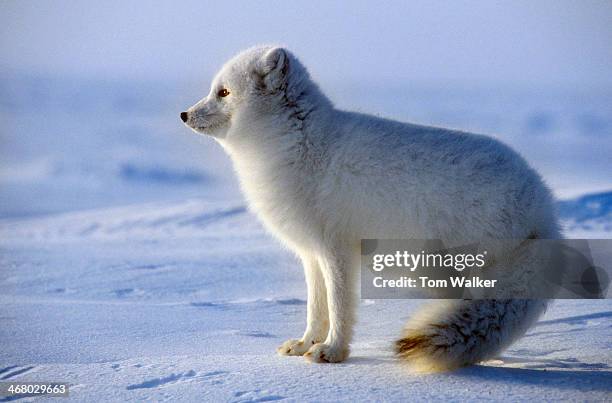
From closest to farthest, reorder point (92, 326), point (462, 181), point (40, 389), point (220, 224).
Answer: point (40, 389) → point (462, 181) → point (92, 326) → point (220, 224)

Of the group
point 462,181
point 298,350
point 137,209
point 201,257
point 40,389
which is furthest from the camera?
point 137,209

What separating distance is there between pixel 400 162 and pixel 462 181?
23 centimetres

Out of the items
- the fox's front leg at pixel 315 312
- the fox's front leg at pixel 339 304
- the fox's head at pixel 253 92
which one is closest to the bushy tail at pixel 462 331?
the fox's front leg at pixel 339 304

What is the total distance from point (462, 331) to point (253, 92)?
123 centimetres

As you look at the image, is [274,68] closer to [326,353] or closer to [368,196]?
[368,196]

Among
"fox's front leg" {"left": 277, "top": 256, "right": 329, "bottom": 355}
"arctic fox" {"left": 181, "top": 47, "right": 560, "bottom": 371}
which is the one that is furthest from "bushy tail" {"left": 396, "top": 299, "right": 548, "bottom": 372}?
"fox's front leg" {"left": 277, "top": 256, "right": 329, "bottom": 355}

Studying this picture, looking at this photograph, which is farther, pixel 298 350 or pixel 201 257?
pixel 201 257

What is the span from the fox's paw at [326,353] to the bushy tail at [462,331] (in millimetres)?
309

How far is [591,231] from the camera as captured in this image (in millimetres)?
5312

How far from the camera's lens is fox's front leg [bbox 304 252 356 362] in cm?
253

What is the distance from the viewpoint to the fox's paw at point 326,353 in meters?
2.50

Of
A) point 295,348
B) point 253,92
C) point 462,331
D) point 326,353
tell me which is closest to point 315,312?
point 295,348

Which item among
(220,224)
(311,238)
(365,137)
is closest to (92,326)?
(311,238)

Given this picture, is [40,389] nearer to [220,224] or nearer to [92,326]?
[92,326]
